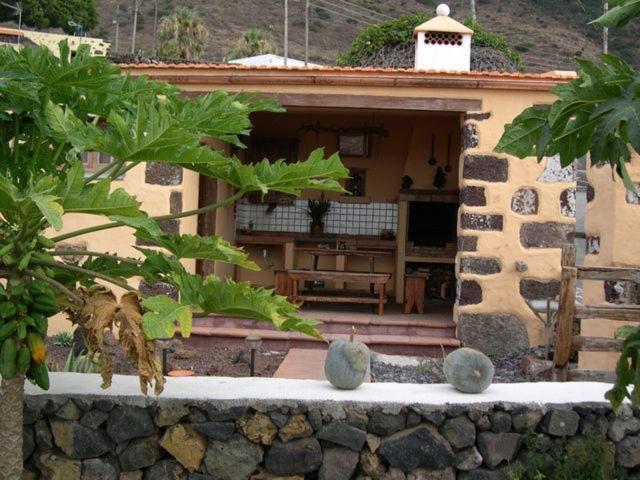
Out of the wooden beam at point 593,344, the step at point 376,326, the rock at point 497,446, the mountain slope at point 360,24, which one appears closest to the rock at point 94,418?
the rock at point 497,446

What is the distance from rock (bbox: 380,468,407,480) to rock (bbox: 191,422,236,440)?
848 mm

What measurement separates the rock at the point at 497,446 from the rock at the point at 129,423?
1753mm

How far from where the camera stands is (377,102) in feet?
28.9

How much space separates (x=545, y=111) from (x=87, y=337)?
6.82ft

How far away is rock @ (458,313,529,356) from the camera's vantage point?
8711 millimetres

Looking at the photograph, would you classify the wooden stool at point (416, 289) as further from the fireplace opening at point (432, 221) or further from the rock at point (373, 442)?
the rock at point (373, 442)

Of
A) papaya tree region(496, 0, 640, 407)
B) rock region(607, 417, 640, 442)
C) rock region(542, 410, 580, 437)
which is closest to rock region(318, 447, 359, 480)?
rock region(542, 410, 580, 437)

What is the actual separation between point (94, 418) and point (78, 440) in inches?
5.5

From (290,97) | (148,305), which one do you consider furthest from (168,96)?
(290,97)

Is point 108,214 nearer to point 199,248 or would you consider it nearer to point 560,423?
point 199,248

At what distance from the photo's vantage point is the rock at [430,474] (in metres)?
4.13

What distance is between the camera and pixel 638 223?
7.90m

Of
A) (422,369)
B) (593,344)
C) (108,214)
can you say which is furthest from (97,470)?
(422,369)

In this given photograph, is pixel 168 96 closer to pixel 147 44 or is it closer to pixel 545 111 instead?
pixel 545 111
